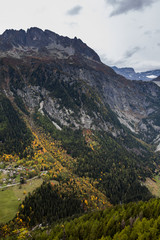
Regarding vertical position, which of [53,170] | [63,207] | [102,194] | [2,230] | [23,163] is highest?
[23,163]

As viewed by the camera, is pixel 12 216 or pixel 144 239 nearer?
pixel 144 239

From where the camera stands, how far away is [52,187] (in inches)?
→ 6191

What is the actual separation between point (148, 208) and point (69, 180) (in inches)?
4471

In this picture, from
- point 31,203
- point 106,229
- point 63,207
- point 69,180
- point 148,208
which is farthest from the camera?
point 69,180

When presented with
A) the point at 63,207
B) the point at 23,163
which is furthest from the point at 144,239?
the point at 23,163

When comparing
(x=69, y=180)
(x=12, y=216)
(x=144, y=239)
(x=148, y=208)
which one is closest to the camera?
(x=144, y=239)

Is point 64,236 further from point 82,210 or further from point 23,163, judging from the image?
point 23,163

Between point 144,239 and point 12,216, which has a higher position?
point 12,216

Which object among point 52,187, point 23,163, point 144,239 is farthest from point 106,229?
point 23,163

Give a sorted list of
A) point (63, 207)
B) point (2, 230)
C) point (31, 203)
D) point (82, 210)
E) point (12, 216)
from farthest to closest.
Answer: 1. point (82, 210)
2. point (63, 207)
3. point (31, 203)
4. point (12, 216)
5. point (2, 230)

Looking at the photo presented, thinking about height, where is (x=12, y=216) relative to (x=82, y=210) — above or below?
above

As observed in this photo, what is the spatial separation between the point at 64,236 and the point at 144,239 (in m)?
44.0

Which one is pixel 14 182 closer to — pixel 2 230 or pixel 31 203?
pixel 31 203

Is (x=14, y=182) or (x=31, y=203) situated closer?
(x=31, y=203)
